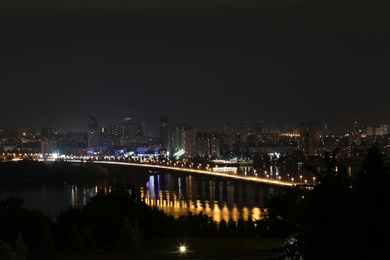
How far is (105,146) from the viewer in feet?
232

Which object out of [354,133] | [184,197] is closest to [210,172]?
[184,197]

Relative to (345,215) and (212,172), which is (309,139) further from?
(345,215)

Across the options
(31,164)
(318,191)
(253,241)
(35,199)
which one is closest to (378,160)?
(318,191)

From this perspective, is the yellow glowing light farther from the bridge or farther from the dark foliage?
the bridge

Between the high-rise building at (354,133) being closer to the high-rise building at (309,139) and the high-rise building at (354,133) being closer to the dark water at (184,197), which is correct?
the high-rise building at (309,139)

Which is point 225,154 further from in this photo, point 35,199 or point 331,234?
point 331,234

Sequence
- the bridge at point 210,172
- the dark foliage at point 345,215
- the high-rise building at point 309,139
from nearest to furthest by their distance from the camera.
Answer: the dark foliage at point 345,215, the bridge at point 210,172, the high-rise building at point 309,139

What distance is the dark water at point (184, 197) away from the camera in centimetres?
1822

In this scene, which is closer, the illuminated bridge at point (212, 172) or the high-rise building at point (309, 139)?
the illuminated bridge at point (212, 172)

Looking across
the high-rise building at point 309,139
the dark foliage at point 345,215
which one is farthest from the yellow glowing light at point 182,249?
the high-rise building at point 309,139

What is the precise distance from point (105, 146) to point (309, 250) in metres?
67.2

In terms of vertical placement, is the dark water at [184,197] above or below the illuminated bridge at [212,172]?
below

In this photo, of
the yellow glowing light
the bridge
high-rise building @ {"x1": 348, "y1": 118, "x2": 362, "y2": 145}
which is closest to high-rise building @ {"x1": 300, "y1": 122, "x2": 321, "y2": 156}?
high-rise building @ {"x1": 348, "y1": 118, "x2": 362, "y2": 145}

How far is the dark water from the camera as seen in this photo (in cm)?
1822
